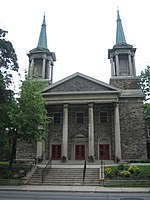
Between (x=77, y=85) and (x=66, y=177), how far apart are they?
1366 centimetres

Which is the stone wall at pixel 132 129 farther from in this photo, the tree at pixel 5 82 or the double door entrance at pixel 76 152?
the tree at pixel 5 82

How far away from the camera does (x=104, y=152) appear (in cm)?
2925

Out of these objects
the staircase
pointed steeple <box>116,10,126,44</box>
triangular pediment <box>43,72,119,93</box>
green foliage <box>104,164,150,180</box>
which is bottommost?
the staircase

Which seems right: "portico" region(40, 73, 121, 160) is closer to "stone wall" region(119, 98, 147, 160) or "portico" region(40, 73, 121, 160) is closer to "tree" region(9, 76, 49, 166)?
"stone wall" region(119, 98, 147, 160)

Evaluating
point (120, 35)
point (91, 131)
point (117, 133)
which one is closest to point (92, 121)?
point (91, 131)

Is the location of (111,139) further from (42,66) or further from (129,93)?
(42,66)

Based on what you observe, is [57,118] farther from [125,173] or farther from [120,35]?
[120,35]

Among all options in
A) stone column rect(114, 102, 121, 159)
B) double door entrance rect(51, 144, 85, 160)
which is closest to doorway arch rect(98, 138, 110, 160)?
double door entrance rect(51, 144, 85, 160)

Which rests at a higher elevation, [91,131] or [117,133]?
[91,131]

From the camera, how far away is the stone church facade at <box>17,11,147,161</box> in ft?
93.1

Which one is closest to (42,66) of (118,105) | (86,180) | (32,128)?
(118,105)

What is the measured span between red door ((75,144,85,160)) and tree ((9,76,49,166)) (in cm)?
874

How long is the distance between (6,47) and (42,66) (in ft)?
46.6

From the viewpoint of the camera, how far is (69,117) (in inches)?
1224
